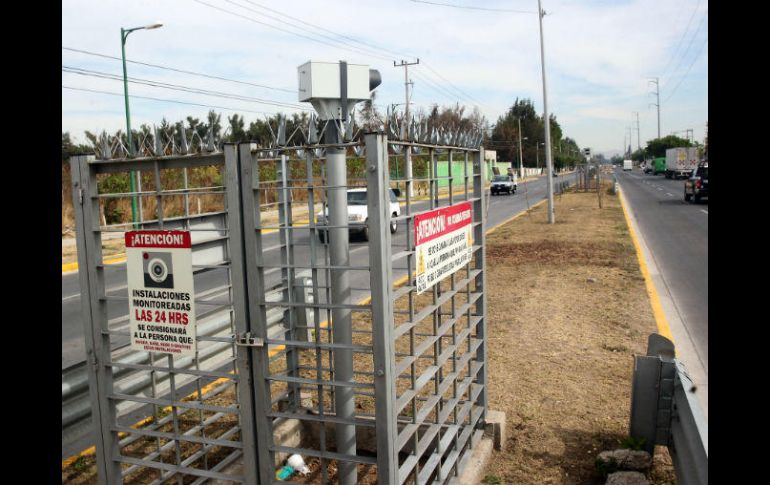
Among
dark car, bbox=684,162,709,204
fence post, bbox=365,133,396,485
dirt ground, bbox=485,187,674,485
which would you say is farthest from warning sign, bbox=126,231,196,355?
dark car, bbox=684,162,709,204

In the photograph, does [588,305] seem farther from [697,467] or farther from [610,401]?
[697,467]

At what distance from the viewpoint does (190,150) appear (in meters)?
3.47

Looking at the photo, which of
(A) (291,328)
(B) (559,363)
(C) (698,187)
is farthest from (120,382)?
(C) (698,187)

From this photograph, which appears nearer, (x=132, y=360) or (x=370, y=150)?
(x=370, y=150)

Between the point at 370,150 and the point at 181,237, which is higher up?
the point at 370,150

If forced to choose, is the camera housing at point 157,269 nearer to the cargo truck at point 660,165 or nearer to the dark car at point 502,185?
the dark car at point 502,185

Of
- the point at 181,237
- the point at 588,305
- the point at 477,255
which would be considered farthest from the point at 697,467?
the point at 588,305

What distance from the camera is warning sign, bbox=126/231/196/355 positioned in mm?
3463

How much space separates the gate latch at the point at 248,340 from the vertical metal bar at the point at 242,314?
0.03 meters

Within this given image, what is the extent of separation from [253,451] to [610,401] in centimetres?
348

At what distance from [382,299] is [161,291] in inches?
51.6

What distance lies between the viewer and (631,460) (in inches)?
168
